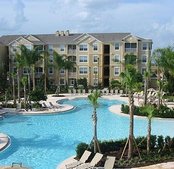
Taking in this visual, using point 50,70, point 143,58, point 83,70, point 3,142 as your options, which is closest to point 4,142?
point 3,142

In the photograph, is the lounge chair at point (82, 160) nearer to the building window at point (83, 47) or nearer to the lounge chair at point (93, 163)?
the lounge chair at point (93, 163)

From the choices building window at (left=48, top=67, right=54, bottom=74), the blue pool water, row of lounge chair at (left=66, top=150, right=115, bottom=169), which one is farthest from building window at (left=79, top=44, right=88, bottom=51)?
row of lounge chair at (left=66, top=150, right=115, bottom=169)

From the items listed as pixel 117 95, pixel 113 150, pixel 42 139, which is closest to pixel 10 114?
pixel 42 139

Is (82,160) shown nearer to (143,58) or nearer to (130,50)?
(130,50)

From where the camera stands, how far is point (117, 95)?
195ft

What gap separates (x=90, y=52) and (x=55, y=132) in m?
39.3

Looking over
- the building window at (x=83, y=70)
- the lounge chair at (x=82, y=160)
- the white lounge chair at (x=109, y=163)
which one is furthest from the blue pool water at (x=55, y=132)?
the building window at (x=83, y=70)

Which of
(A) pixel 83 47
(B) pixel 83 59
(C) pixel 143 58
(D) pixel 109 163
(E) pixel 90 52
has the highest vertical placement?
(A) pixel 83 47

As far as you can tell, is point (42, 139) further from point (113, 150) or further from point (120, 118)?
point (120, 118)

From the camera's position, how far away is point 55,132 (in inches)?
1258

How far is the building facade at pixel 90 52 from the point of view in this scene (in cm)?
6862

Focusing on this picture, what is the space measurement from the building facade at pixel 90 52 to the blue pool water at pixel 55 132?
25842 millimetres

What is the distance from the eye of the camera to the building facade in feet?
225

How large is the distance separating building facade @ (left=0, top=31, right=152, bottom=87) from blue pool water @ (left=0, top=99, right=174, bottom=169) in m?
25.8
